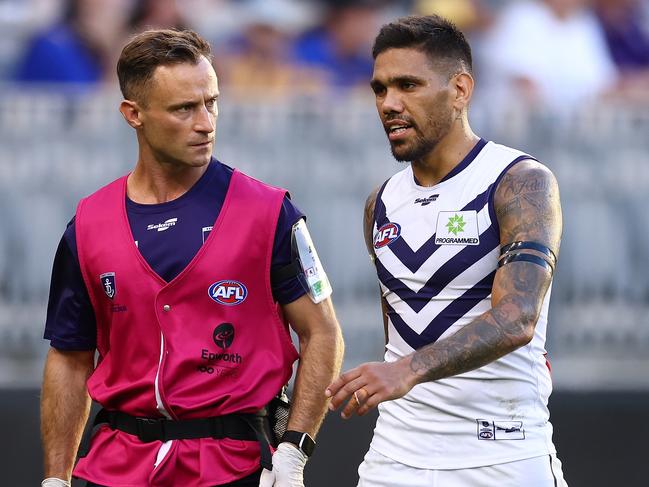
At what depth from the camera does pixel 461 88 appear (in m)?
4.81

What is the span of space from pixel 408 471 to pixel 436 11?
6.44 m

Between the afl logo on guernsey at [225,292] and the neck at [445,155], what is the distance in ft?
2.64

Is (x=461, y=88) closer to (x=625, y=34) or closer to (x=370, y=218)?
(x=370, y=218)

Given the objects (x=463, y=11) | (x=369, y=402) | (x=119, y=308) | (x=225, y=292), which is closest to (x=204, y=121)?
(x=225, y=292)

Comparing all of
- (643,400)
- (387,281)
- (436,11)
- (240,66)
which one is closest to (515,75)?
(436,11)

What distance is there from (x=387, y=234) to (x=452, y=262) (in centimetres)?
36

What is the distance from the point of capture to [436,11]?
34.3ft

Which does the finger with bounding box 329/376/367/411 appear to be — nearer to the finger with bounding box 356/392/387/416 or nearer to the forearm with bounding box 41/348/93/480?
the finger with bounding box 356/392/387/416

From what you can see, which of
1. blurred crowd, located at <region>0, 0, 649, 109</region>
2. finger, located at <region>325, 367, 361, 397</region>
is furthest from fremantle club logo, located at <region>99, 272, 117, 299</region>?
blurred crowd, located at <region>0, 0, 649, 109</region>

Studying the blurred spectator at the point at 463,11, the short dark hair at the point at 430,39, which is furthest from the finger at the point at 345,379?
the blurred spectator at the point at 463,11

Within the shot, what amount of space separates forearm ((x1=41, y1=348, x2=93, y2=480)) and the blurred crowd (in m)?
4.28

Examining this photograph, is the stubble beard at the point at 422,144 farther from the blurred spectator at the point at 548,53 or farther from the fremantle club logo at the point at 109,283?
the blurred spectator at the point at 548,53

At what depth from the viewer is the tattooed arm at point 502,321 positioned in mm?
3787

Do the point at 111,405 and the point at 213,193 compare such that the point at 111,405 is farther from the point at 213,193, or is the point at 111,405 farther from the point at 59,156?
the point at 59,156
